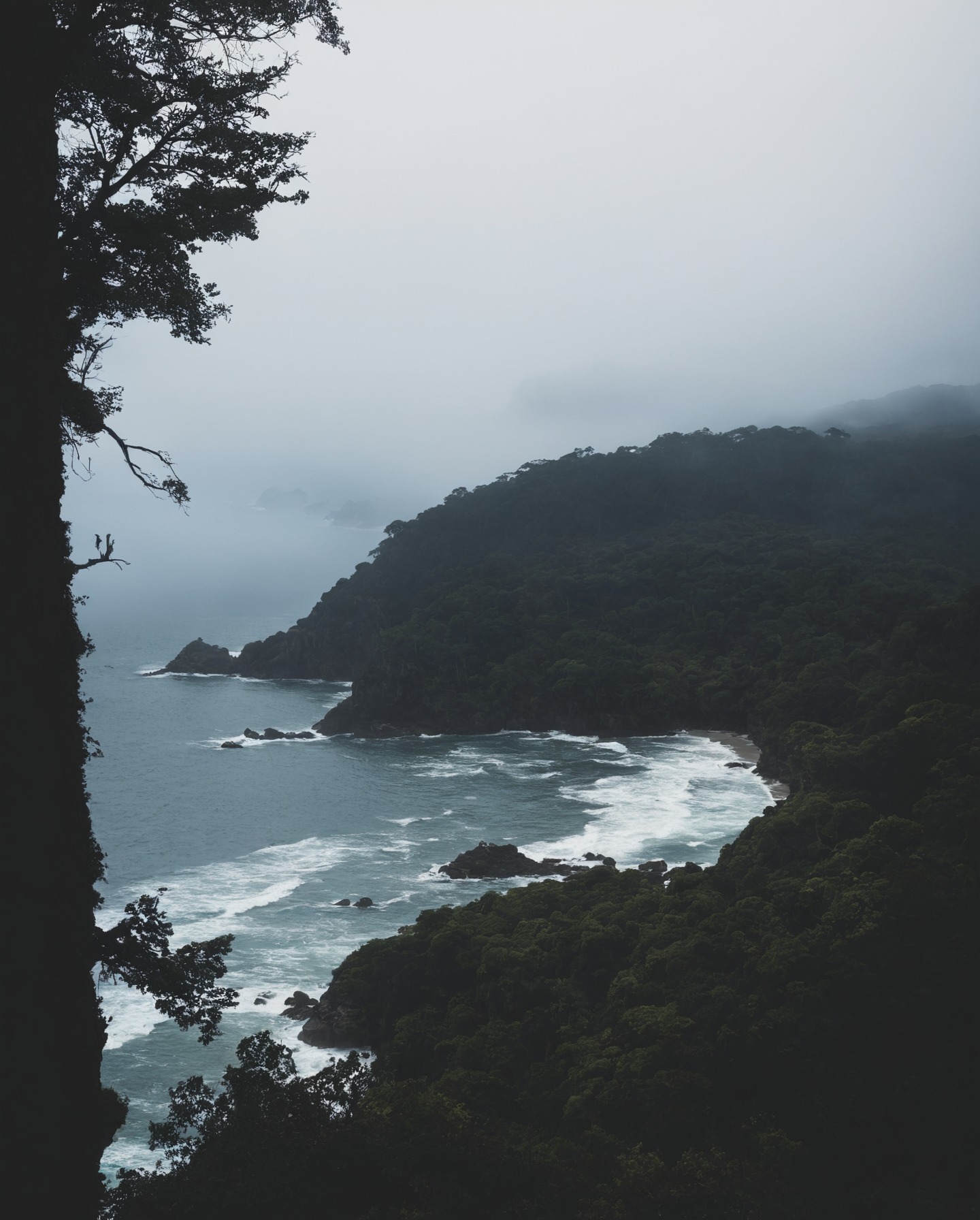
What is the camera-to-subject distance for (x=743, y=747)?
219 feet

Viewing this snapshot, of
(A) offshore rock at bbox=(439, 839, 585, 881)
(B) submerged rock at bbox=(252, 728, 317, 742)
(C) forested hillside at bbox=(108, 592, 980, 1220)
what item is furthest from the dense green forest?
(B) submerged rock at bbox=(252, 728, 317, 742)

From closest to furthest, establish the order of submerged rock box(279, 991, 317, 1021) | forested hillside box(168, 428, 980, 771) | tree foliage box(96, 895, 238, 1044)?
tree foliage box(96, 895, 238, 1044) → submerged rock box(279, 991, 317, 1021) → forested hillside box(168, 428, 980, 771)

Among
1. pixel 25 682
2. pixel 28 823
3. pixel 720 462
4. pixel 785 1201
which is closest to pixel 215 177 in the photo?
pixel 25 682

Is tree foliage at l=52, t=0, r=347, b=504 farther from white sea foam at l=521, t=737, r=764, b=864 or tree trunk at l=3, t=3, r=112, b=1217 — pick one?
white sea foam at l=521, t=737, r=764, b=864

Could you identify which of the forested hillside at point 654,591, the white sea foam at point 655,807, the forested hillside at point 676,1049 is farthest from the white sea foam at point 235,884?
the forested hillside at point 654,591

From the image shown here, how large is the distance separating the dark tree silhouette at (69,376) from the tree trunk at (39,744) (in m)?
0.01

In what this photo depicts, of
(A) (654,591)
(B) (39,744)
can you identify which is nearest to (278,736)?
(A) (654,591)

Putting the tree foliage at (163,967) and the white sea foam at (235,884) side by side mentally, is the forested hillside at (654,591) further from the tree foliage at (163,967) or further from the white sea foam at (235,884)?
the tree foliage at (163,967)

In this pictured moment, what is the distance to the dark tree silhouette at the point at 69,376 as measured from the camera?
6.74 m

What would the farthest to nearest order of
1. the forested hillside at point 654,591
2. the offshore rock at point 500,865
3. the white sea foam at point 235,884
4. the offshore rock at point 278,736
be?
the forested hillside at point 654,591 < the offshore rock at point 278,736 < the offshore rock at point 500,865 < the white sea foam at point 235,884

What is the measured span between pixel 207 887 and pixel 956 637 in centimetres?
3784

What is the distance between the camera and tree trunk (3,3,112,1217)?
6645mm

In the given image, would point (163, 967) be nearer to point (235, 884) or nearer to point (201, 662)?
point (235, 884)

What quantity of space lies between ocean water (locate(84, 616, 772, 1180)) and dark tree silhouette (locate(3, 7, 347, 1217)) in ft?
57.9
